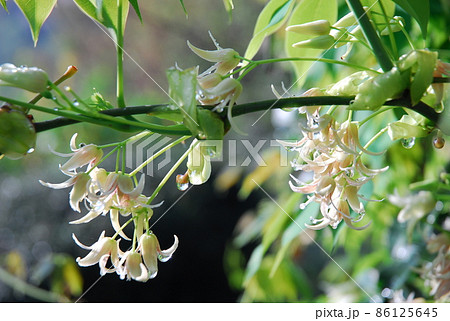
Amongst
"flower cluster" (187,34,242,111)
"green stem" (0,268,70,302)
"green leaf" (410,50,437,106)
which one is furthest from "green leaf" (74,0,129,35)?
"green stem" (0,268,70,302)

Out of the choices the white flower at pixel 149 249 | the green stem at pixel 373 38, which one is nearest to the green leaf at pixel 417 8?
the green stem at pixel 373 38

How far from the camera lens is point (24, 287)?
1549 millimetres

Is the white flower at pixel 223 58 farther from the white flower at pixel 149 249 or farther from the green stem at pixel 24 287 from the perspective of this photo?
the green stem at pixel 24 287

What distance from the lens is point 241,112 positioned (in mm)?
270

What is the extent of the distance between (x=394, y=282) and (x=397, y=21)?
0.61 meters

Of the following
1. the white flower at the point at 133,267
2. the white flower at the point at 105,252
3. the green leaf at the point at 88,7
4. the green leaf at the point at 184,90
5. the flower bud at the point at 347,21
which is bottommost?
the white flower at the point at 133,267

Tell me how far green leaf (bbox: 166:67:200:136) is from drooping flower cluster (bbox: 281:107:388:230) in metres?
0.10

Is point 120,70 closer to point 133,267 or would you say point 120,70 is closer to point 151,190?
point 133,267

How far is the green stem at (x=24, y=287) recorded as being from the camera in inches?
58.0

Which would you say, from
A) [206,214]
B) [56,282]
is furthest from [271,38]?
[206,214]

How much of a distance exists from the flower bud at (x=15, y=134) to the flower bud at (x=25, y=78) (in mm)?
18

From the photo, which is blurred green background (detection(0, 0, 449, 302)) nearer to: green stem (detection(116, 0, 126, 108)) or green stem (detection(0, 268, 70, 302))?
green stem (detection(0, 268, 70, 302))

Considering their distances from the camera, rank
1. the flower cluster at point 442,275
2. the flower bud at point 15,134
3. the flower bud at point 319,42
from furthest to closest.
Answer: the flower cluster at point 442,275 → the flower bud at point 319,42 → the flower bud at point 15,134
